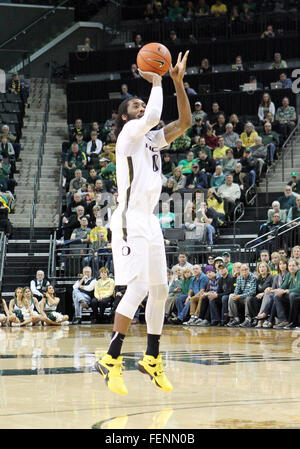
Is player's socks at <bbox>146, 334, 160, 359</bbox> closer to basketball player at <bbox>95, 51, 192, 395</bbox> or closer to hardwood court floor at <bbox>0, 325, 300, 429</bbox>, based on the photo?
basketball player at <bbox>95, 51, 192, 395</bbox>

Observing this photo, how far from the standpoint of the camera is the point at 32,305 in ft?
54.1

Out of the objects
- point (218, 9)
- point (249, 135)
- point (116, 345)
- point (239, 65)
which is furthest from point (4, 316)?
point (218, 9)

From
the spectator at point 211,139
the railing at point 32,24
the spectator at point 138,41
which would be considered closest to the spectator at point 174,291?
the spectator at point 211,139

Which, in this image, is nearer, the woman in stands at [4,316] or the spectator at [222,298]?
the spectator at [222,298]

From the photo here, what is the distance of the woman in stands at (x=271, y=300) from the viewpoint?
13.8 meters

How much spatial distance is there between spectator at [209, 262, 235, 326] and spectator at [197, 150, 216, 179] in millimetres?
5129

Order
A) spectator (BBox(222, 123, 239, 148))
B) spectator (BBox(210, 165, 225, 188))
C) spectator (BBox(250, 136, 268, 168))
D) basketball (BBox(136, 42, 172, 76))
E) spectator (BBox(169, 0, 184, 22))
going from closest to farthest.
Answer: basketball (BBox(136, 42, 172, 76)) < spectator (BBox(210, 165, 225, 188)) < spectator (BBox(250, 136, 268, 168)) < spectator (BBox(222, 123, 239, 148)) < spectator (BBox(169, 0, 184, 22))

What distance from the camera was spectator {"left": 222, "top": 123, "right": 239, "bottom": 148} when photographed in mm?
20688

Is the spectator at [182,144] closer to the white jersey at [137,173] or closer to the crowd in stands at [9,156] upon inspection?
the crowd in stands at [9,156]

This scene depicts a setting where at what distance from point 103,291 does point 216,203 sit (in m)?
3.54

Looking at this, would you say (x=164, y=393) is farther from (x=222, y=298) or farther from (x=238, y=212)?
(x=238, y=212)

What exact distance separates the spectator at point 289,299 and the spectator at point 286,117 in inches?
323

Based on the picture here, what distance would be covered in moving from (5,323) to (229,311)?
15.7ft

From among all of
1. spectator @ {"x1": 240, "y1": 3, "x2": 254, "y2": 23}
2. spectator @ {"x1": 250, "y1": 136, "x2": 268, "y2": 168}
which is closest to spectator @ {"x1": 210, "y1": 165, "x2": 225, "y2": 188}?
spectator @ {"x1": 250, "y1": 136, "x2": 268, "y2": 168}
